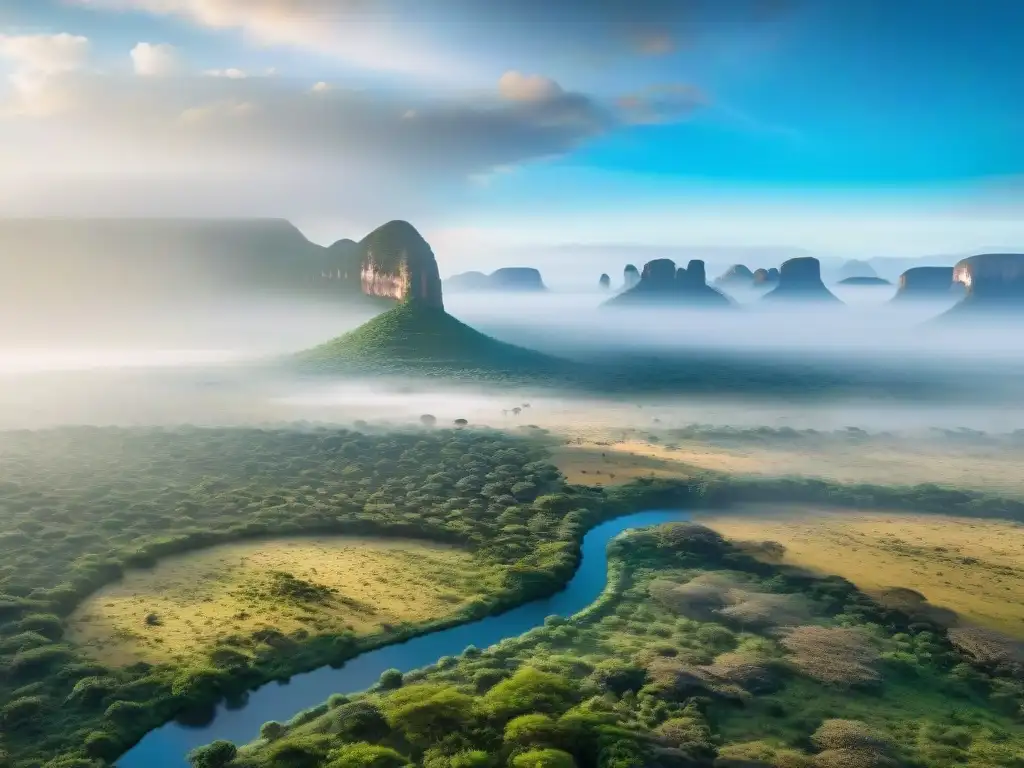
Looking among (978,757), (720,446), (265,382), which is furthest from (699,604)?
(265,382)

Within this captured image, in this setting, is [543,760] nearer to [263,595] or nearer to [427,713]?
[427,713]

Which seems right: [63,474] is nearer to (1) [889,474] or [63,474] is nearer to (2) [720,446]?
(2) [720,446]

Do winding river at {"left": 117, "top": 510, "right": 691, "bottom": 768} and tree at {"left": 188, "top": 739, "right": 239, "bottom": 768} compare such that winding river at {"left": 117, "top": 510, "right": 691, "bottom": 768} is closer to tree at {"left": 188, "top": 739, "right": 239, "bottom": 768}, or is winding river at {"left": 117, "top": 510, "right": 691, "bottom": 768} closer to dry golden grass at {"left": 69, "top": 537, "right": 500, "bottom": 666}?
tree at {"left": 188, "top": 739, "right": 239, "bottom": 768}

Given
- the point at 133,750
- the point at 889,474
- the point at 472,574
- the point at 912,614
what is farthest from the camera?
the point at 889,474

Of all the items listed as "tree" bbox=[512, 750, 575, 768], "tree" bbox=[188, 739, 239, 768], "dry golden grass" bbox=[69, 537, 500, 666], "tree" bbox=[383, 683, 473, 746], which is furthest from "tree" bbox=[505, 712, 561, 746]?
"dry golden grass" bbox=[69, 537, 500, 666]

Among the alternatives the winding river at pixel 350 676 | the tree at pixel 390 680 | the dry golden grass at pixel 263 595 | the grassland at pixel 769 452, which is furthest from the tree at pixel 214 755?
the grassland at pixel 769 452

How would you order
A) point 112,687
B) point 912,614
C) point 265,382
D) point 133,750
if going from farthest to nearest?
point 265,382 < point 912,614 < point 112,687 < point 133,750
